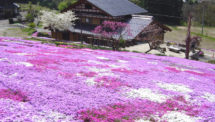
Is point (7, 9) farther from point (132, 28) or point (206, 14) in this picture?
point (206, 14)

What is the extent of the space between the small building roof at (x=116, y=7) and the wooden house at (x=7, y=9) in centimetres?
5070

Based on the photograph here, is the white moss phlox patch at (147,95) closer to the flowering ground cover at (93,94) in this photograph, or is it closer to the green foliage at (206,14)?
the flowering ground cover at (93,94)

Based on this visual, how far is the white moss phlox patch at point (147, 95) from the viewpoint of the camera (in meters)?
12.9

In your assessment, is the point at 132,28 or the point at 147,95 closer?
the point at 147,95

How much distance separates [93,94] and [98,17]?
154 feet

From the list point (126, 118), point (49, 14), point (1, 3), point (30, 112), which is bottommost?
point (126, 118)

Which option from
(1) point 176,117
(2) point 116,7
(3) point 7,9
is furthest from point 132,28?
(3) point 7,9

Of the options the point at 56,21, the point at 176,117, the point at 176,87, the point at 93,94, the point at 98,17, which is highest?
the point at 98,17

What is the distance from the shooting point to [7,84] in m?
11.4

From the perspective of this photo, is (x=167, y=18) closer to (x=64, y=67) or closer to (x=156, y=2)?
(x=156, y=2)

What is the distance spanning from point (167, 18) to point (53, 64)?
93776 millimetres

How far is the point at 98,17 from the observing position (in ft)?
187

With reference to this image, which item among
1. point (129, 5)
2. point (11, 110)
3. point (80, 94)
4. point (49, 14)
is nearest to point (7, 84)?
point (11, 110)

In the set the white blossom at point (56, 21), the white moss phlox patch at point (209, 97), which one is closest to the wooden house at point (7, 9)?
the white blossom at point (56, 21)
